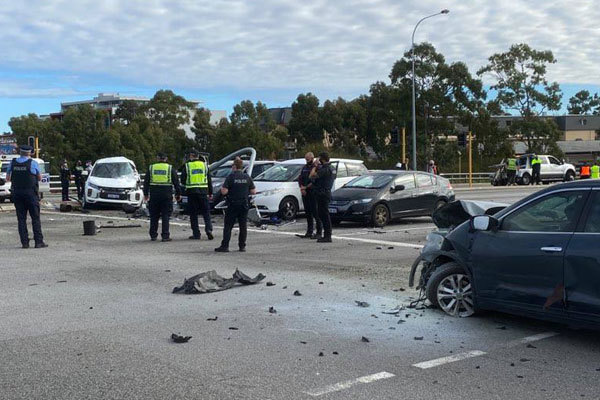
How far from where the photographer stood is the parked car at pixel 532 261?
549 cm

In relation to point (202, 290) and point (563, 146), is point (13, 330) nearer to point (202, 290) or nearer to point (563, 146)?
point (202, 290)

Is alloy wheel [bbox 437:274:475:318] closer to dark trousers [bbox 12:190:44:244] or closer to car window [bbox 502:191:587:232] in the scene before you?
car window [bbox 502:191:587:232]

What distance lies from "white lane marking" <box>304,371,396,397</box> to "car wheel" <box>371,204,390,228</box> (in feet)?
34.4

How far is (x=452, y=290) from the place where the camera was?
6793 mm

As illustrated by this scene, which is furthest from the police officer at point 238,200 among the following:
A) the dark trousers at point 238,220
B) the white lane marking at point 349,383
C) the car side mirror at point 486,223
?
the white lane marking at point 349,383

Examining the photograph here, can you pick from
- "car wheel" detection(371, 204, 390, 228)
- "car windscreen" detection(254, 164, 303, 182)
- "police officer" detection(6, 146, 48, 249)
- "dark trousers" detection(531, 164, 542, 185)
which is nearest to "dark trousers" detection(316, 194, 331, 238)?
"car wheel" detection(371, 204, 390, 228)

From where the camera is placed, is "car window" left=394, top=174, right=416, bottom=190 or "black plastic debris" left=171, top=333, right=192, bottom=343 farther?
"car window" left=394, top=174, right=416, bottom=190

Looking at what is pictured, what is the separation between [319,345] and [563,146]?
326 ft

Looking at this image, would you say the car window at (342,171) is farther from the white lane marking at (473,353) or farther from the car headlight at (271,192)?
the white lane marking at (473,353)

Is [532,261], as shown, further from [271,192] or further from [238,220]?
[271,192]

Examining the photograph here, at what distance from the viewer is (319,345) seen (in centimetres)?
568

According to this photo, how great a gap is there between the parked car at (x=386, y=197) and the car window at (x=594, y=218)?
9.65m

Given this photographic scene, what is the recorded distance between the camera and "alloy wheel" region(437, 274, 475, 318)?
22.0 feet

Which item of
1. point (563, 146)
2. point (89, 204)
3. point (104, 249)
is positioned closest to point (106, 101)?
point (563, 146)
